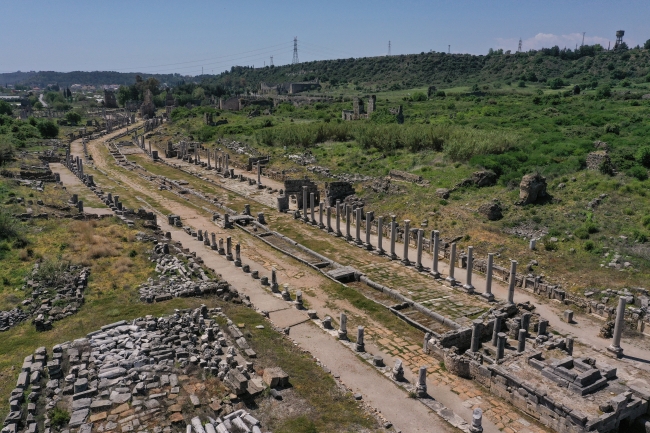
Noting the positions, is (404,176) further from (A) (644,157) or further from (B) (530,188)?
(A) (644,157)

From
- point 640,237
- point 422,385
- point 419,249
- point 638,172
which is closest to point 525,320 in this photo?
point 422,385

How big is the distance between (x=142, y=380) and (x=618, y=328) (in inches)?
664

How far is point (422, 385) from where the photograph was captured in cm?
1634

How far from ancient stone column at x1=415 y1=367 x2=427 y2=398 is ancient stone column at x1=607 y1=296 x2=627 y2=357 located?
7982 mm

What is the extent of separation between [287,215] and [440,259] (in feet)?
46.9

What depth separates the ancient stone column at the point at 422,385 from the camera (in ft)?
53.4

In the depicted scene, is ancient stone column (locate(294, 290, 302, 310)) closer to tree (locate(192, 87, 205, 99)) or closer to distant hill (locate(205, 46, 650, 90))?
distant hill (locate(205, 46, 650, 90))

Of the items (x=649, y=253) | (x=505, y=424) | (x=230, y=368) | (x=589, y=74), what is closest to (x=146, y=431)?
(x=230, y=368)

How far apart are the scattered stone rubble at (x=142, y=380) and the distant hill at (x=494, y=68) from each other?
114m

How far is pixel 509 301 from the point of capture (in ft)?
74.2

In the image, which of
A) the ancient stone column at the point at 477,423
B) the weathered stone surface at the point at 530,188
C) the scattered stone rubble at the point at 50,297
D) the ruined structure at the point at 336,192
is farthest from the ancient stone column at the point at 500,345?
the ruined structure at the point at 336,192

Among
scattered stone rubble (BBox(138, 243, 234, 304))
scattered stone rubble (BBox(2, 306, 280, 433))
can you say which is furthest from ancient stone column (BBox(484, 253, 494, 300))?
scattered stone rubble (BBox(2, 306, 280, 433))

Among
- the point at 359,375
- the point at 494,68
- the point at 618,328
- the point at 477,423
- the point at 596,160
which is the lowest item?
the point at 359,375

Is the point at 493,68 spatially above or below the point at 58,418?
above
